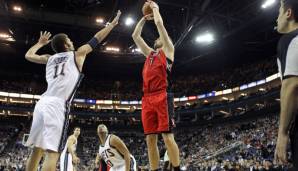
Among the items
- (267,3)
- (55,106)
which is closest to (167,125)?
(55,106)

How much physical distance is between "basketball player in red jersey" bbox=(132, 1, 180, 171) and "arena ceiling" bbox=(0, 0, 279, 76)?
55.2 ft

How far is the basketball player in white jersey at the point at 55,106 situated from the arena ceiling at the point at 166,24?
692 inches

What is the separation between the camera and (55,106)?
4219 millimetres

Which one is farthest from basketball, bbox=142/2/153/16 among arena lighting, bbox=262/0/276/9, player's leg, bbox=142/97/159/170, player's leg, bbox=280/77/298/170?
arena lighting, bbox=262/0/276/9

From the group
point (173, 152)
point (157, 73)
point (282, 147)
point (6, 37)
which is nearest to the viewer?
point (282, 147)

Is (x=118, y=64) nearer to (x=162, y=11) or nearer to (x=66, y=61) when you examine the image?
(x=162, y=11)

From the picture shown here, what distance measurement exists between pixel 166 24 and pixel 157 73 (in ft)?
72.3

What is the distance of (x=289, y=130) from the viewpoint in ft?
7.39

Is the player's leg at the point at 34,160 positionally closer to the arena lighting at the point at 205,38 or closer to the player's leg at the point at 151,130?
the player's leg at the point at 151,130

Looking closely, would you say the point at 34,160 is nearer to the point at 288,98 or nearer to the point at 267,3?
the point at 288,98

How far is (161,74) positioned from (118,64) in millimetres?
32607

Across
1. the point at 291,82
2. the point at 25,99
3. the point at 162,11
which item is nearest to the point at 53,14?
the point at 162,11

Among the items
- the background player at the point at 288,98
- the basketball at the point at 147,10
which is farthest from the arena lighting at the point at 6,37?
the background player at the point at 288,98

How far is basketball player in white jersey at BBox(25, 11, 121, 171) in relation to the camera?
4.06 meters
